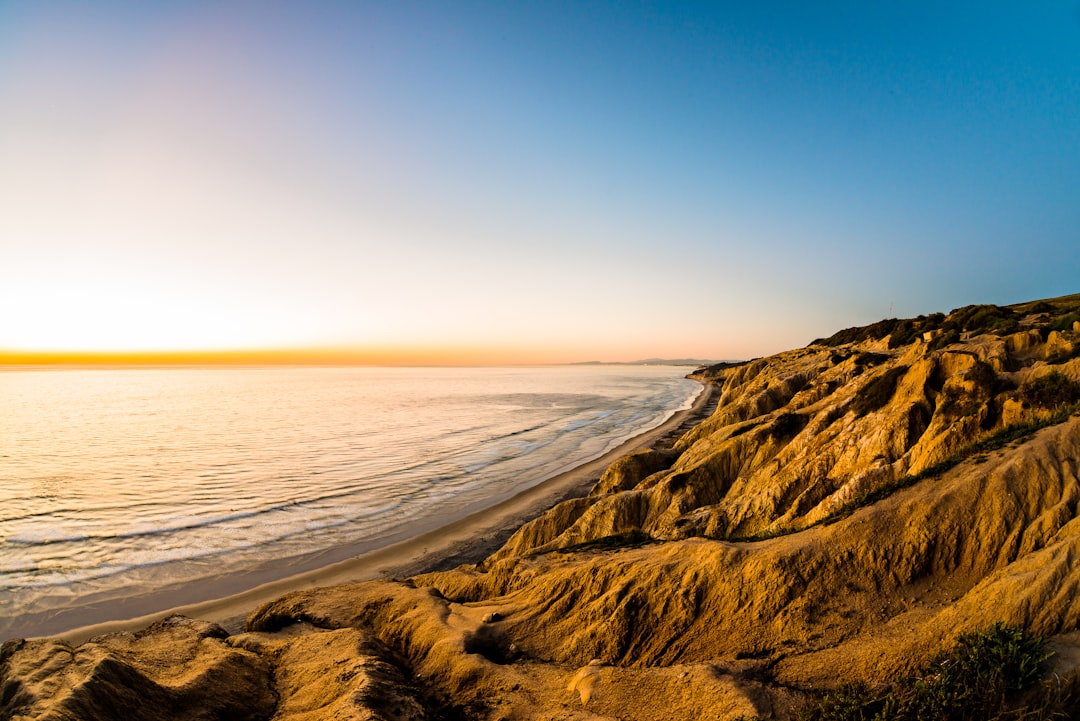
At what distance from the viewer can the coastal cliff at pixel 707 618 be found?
7.10 metres

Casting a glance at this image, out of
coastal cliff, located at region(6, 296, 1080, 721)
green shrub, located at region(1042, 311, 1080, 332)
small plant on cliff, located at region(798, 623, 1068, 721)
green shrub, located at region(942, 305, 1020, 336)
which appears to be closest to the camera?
small plant on cliff, located at region(798, 623, 1068, 721)

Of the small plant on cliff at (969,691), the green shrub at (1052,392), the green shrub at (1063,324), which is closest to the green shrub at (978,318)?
the green shrub at (1063,324)

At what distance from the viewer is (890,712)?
5996 mm

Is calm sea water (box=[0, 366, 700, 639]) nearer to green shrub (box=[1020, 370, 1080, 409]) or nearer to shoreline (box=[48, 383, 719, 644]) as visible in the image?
shoreline (box=[48, 383, 719, 644])

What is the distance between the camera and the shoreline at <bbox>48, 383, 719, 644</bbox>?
17.0 meters

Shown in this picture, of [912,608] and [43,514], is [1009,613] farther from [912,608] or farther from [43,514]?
[43,514]

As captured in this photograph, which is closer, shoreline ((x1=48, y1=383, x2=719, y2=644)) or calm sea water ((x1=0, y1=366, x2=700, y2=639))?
shoreline ((x1=48, y1=383, x2=719, y2=644))

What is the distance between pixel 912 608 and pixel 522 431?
4914 centimetres

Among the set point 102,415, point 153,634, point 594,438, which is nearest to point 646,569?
point 153,634

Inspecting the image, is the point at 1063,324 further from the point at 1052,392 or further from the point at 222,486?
the point at 222,486

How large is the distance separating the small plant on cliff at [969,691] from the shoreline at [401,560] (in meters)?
16.7

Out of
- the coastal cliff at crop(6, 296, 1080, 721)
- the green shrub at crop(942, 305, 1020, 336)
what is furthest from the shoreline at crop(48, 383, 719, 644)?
the green shrub at crop(942, 305, 1020, 336)

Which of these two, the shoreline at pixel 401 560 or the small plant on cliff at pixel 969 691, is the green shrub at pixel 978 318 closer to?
the shoreline at pixel 401 560

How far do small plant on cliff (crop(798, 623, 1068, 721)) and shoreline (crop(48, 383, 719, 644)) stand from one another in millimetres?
16749
